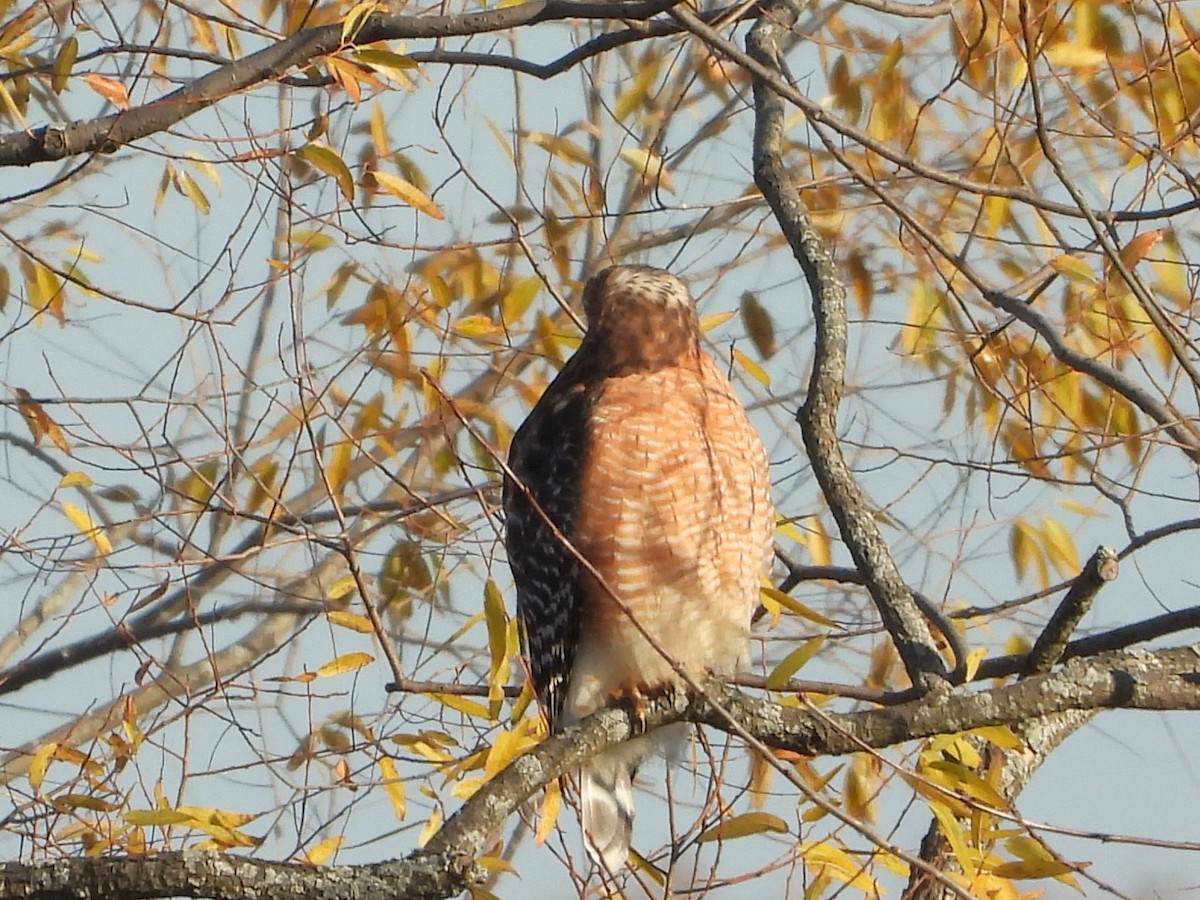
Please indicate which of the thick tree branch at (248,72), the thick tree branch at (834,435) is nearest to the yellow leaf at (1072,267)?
the thick tree branch at (834,435)

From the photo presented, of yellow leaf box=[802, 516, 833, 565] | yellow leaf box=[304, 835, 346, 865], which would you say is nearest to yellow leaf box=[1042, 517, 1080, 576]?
yellow leaf box=[802, 516, 833, 565]

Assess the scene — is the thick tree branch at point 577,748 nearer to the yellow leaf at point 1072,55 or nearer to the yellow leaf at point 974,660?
the yellow leaf at point 974,660

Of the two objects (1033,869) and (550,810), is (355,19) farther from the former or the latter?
(1033,869)

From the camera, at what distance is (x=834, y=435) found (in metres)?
3.73

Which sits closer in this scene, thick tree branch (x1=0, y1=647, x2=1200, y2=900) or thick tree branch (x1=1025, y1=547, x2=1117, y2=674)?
thick tree branch (x1=0, y1=647, x2=1200, y2=900)

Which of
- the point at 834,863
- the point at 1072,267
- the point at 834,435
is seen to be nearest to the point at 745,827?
the point at 834,863

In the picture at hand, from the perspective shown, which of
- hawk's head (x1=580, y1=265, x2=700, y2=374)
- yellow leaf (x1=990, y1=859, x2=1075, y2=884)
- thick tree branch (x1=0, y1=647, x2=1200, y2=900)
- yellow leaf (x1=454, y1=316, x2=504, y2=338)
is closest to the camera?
thick tree branch (x1=0, y1=647, x2=1200, y2=900)

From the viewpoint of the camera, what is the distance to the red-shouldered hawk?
4242 millimetres

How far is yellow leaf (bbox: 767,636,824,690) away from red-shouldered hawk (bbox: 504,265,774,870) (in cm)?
81

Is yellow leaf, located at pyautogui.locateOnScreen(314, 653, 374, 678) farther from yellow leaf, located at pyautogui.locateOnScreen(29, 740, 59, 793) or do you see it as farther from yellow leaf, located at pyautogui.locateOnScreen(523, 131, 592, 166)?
yellow leaf, located at pyautogui.locateOnScreen(523, 131, 592, 166)

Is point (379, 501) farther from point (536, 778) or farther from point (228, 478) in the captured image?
point (536, 778)

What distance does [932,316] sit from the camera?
4.97 meters

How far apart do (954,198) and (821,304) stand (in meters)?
1.27

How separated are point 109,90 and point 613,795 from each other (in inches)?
94.5
